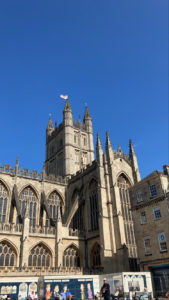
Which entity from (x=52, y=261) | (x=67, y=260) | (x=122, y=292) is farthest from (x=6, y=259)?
(x=122, y=292)

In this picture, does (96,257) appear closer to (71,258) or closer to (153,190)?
(71,258)

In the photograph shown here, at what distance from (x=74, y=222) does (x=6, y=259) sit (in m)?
12.0

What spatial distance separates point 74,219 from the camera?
123 feet

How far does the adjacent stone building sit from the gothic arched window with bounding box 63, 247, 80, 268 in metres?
10.1

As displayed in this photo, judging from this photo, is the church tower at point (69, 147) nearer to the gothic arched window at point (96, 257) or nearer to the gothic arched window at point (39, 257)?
the gothic arched window at point (96, 257)

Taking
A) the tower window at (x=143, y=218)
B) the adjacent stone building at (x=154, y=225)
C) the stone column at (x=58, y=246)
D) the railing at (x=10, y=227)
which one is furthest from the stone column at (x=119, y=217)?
the railing at (x=10, y=227)

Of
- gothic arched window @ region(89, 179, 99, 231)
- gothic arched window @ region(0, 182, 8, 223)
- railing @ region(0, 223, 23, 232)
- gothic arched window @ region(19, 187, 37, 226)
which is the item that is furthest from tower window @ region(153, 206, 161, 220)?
gothic arched window @ region(0, 182, 8, 223)

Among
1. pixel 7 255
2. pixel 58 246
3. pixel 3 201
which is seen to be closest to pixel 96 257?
pixel 58 246

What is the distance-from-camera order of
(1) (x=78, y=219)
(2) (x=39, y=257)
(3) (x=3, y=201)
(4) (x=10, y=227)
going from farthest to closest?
(1) (x=78, y=219) < (3) (x=3, y=201) < (2) (x=39, y=257) < (4) (x=10, y=227)

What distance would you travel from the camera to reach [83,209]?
120 feet

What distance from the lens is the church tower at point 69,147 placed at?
4994cm

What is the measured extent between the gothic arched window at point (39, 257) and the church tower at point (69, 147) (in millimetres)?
18578

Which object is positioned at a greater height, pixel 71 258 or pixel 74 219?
pixel 74 219

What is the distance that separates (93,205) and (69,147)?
18.3 meters
